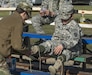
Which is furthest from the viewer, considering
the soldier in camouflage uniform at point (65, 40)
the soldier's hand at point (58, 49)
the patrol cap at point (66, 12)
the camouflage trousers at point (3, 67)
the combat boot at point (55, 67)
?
the patrol cap at point (66, 12)

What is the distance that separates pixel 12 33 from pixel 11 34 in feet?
0.10

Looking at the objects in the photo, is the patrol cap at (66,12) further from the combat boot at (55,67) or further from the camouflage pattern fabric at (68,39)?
the combat boot at (55,67)

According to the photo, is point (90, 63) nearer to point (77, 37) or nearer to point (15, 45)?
point (77, 37)

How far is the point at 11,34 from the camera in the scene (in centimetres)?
602

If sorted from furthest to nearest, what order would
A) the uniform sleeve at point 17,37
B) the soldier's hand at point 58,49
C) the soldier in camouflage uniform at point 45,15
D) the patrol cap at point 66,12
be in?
the soldier in camouflage uniform at point 45,15 → the patrol cap at point 66,12 → the soldier's hand at point 58,49 → the uniform sleeve at point 17,37

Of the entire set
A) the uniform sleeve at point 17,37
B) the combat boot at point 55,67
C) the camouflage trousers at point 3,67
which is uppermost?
the uniform sleeve at point 17,37

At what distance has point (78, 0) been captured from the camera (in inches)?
1129

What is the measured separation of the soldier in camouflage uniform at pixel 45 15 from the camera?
389 inches

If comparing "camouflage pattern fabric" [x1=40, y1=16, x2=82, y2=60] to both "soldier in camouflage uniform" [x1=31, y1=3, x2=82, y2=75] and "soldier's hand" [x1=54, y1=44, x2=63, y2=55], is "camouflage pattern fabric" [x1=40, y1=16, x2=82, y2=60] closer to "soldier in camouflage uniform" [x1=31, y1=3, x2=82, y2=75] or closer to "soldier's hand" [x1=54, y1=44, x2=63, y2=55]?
"soldier in camouflage uniform" [x1=31, y1=3, x2=82, y2=75]

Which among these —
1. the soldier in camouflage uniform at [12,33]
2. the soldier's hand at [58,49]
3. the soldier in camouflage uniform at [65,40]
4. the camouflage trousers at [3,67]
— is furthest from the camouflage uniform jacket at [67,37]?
the camouflage trousers at [3,67]

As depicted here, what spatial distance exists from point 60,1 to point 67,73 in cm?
362

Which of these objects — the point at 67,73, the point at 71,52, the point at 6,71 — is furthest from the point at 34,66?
the point at 6,71

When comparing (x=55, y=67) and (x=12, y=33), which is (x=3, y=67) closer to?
(x=12, y=33)

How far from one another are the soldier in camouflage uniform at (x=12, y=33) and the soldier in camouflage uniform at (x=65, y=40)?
863mm
